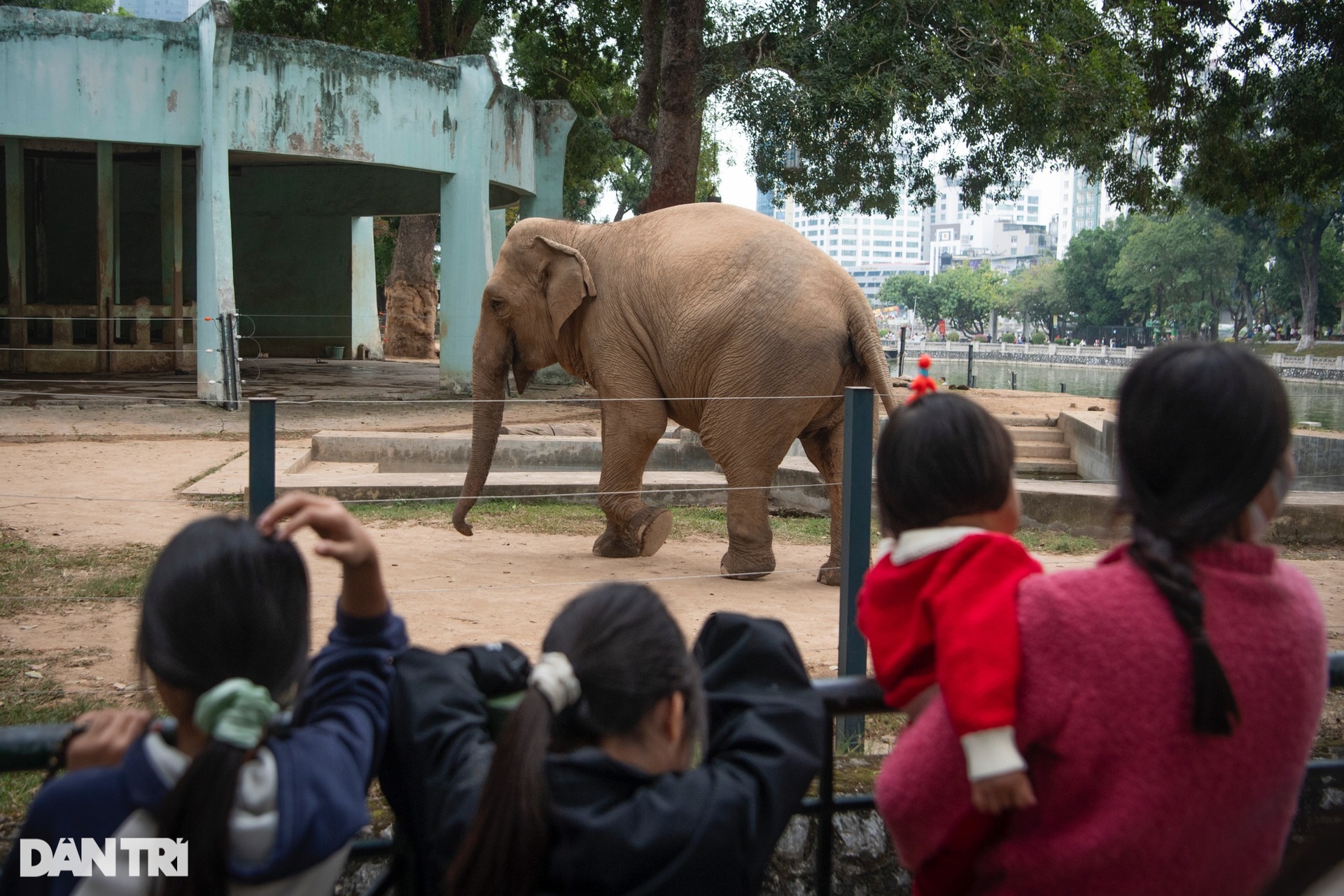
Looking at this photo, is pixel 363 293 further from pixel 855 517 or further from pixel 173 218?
pixel 855 517

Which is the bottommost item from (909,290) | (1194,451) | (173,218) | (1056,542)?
(1056,542)

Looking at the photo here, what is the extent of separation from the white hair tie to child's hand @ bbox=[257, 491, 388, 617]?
358 mm

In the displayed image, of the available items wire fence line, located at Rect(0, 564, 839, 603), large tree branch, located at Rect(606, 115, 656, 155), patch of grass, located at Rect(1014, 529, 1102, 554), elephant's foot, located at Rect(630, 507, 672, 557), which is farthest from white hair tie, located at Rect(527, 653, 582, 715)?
large tree branch, located at Rect(606, 115, 656, 155)

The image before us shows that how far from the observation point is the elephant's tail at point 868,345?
637cm

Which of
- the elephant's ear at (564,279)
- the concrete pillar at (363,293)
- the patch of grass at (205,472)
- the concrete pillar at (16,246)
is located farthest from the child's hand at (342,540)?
the concrete pillar at (363,293)

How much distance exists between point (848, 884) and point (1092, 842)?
116 centimetres

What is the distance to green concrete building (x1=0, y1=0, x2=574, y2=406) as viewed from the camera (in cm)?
1355

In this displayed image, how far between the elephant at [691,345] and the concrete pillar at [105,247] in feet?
34.6

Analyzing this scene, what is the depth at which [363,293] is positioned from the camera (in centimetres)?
2417

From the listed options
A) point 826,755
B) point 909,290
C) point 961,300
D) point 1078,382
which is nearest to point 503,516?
point 826,755

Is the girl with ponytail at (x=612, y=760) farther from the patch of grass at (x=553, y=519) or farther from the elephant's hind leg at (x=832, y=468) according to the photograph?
→ the patch of grass at (x=553, y=519)

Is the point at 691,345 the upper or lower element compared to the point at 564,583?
upper

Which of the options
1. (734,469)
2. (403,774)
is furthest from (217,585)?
(734,469)

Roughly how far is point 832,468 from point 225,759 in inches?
229
